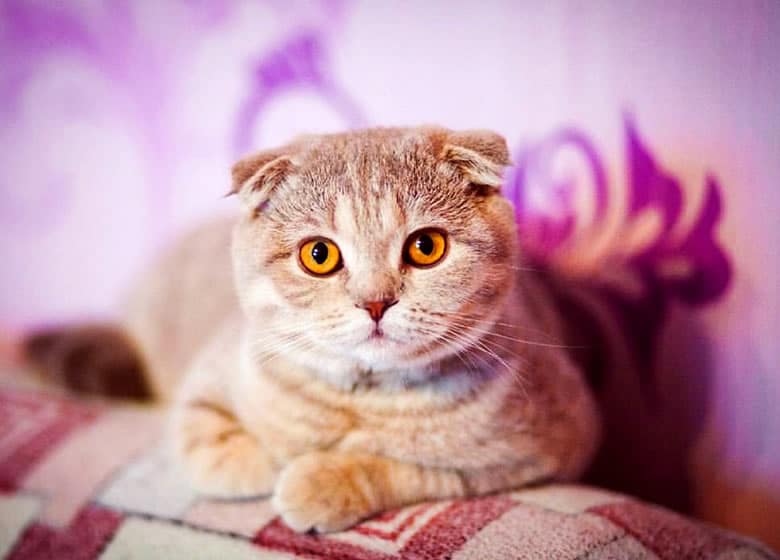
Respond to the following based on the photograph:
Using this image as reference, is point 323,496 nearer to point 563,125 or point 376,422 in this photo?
point 376,422

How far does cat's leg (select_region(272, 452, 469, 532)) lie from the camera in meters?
0.86

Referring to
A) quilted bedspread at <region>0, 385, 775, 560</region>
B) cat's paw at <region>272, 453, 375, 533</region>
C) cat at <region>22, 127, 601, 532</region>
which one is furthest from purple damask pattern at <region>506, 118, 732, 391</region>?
cat's paw at <region>272, 453, 375, 533</region>

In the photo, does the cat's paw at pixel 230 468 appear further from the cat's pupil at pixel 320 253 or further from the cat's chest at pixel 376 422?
the cat's pupil at pixel 320 253

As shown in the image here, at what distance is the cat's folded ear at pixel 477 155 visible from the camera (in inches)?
33.3

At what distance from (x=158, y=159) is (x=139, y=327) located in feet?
1.20

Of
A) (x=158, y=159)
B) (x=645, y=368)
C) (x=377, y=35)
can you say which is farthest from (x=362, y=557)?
(x=158, y=159)

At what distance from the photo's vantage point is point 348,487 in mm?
875

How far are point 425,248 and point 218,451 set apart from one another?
0.41 m

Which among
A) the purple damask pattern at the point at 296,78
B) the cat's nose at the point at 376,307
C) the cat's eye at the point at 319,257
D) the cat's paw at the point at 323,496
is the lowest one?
the cat's paw at the point at 323,496

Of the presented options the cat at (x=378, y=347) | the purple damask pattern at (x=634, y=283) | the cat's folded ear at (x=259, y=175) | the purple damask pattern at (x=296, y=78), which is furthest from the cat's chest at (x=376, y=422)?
the purple damask pattern at (x=296, y=78)

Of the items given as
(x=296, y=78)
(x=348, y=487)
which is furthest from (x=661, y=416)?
(x=296, y=78)

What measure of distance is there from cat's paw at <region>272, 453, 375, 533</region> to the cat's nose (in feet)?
0.74

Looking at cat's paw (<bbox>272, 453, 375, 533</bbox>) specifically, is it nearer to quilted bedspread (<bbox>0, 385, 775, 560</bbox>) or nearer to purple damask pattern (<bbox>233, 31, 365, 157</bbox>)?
quilted bedspread (<bbox>0, 385, 775, 560</bbox>)

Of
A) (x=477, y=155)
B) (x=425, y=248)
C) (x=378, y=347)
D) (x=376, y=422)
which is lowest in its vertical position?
(x=376, y=422)
